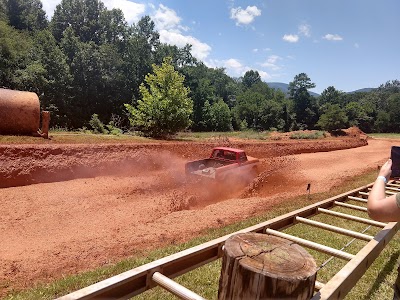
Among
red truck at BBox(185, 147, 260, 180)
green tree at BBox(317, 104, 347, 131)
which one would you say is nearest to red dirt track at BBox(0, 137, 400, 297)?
red truck at BBox(185, 147, 260, 180)

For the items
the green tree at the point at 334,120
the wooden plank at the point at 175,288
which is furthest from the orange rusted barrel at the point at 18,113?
the green tree at the point at 334,120

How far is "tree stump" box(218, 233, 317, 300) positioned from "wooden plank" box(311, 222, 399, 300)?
0.34 m

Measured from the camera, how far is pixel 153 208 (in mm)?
10258

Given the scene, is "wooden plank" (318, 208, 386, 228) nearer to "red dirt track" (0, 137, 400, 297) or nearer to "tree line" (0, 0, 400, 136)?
"red dirt track" (0, 137, 400, 297)

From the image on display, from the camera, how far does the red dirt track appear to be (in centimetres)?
666

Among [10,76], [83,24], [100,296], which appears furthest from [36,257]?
[83,24]

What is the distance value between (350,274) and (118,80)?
49.8 metres

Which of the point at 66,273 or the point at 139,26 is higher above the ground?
the point at 139,26

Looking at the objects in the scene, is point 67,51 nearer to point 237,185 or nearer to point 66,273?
point 237,185

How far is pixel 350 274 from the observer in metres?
2.49

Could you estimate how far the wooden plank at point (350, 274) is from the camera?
220 centimetres

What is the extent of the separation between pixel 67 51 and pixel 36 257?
4539 centimetres

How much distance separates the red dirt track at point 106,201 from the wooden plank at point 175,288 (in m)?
4.21

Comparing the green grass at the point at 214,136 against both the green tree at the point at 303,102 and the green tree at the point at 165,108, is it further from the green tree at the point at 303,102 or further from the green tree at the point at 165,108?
the green tree at the point at 303,102
